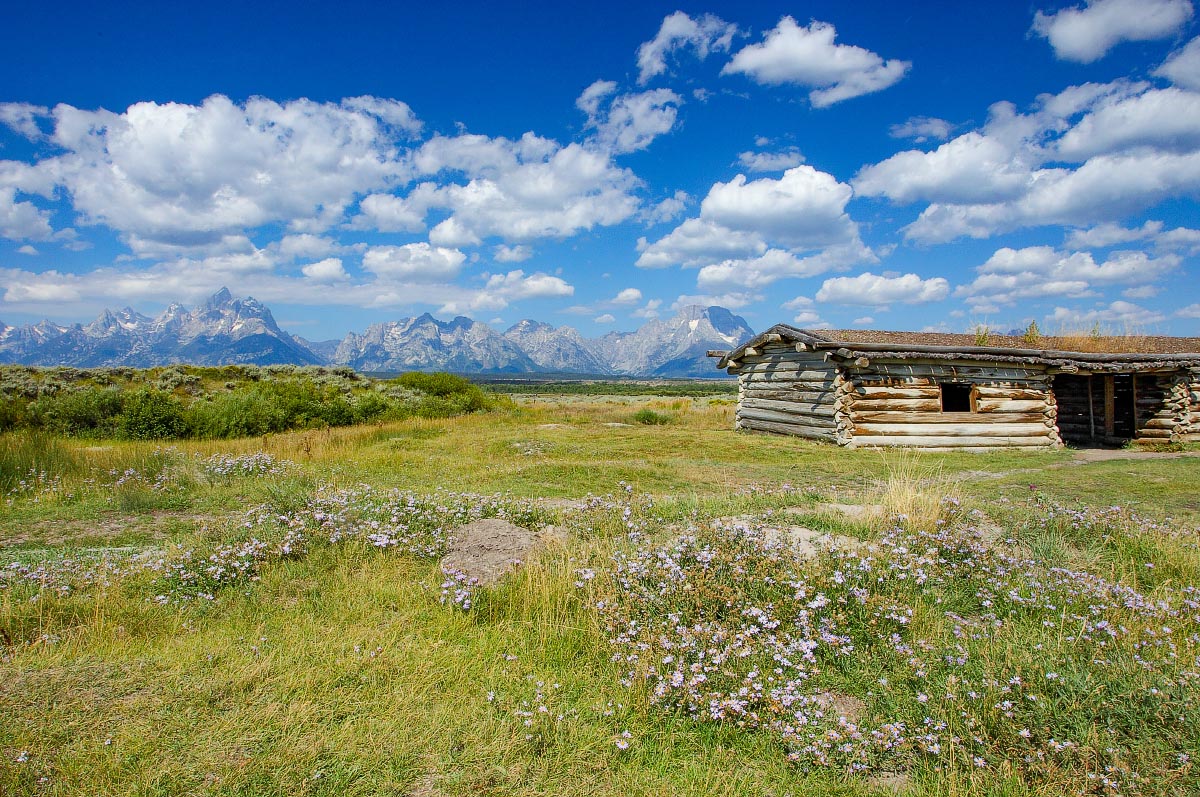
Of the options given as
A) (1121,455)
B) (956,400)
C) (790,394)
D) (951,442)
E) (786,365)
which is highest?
(786,365)

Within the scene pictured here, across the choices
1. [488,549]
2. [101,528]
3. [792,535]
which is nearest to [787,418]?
[792,535]

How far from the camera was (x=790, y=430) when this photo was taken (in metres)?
19.5

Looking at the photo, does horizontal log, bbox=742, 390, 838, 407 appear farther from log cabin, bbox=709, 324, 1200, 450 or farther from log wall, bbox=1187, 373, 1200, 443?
log wall, bbox=1187, 373, 1200, 443

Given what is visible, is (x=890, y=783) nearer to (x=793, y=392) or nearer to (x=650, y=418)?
(x=793, y=392)

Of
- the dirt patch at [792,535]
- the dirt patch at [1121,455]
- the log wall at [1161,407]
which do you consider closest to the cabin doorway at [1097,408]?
the log wall at [1161,407]

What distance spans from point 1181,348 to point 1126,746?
23.3 m

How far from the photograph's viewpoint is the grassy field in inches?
117

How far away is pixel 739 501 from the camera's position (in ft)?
26.1

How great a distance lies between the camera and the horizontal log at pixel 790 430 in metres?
17.4

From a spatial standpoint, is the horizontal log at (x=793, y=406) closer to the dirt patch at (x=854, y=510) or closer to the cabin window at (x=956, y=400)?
the cabin window at (x=956, y=400)

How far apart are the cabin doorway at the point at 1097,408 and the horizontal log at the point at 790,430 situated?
8.78 m

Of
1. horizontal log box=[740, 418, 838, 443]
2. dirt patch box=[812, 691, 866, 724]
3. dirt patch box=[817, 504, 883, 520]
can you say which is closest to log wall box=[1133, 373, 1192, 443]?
horizontal log box=[740, 418, 838, 443]

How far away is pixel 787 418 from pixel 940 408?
4.50 metres

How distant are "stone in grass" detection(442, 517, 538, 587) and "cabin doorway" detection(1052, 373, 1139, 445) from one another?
20911mm
